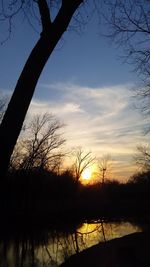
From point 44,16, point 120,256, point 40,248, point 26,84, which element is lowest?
point 120,256

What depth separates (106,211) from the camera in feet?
183

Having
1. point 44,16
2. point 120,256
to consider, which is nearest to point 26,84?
point 44,16

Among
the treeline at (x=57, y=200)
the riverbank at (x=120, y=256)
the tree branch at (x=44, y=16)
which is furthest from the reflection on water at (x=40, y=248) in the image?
the tree branch at (x=44, y=16)

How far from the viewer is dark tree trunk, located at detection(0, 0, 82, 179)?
A: 3602mm

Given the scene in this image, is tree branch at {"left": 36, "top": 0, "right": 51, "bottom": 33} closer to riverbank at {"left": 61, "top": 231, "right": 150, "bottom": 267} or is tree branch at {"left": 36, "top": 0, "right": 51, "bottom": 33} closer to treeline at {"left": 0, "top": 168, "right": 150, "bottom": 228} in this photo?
riverbank at {"left": 61, "top": 231, "right": 150, "bottom": 267}

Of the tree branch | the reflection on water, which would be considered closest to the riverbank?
the reflection on water

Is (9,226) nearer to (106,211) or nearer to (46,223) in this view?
(46,223)

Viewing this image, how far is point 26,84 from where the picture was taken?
3.87 meters

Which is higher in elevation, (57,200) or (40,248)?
(57,200)

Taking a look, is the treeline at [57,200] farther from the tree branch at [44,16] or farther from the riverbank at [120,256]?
the tree branch at [44,16]

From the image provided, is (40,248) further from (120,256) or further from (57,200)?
(57,200)

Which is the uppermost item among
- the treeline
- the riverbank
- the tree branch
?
the treeline

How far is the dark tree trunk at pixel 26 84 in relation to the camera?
360 cm

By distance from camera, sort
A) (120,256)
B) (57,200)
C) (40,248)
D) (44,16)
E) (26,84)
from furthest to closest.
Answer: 1. (57,200)
2. (40,248)
3. (120,256)
4. (44,16)
5. (26,84)
